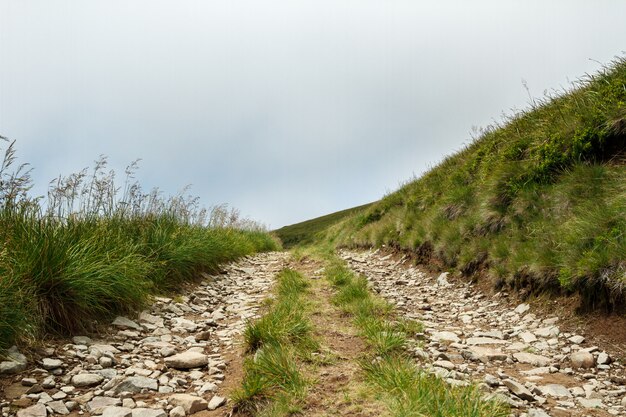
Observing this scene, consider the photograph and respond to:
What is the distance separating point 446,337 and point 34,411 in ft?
16.1

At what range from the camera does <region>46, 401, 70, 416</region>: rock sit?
3658 millimetres

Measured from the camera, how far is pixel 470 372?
438 centimetres

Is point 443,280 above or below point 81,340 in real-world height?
below

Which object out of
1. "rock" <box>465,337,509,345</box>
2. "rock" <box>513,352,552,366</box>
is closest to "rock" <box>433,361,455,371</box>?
"rock" <box>513,352,552,366</box>

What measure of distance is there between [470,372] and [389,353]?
89cm

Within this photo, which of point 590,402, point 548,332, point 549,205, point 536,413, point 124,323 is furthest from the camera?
point 549,205

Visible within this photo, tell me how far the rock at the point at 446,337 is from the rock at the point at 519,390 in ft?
5.11

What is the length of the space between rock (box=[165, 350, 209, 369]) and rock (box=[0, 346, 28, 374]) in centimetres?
149

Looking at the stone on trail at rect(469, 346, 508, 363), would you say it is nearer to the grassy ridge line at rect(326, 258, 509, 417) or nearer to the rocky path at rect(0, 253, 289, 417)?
the grassy ridge line at rect(326, 258, 509, 417)

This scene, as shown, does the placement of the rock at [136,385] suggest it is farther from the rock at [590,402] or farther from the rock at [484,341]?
the rock at [590,402]

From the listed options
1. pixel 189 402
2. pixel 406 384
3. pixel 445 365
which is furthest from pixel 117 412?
pixel 445 365

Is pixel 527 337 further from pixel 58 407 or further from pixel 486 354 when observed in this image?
pixel 58 407

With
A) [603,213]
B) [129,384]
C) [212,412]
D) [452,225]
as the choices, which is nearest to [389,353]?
[212,412]

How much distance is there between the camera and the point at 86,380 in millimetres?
4242
